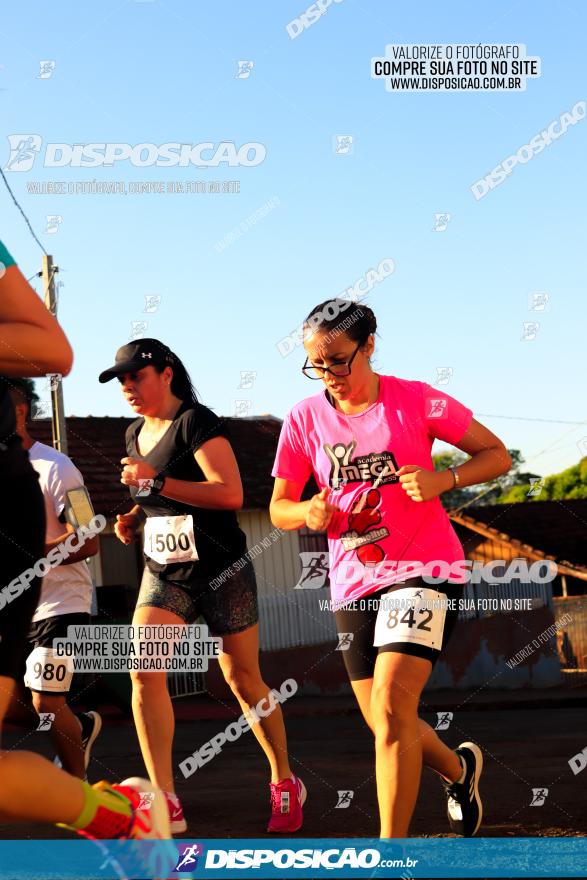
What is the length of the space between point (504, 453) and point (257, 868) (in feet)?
6.36

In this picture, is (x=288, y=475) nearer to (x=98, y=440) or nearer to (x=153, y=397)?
(x=153, y=397)

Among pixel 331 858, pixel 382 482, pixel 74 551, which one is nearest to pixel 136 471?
pixel 74 551

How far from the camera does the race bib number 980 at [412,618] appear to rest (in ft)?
15.3

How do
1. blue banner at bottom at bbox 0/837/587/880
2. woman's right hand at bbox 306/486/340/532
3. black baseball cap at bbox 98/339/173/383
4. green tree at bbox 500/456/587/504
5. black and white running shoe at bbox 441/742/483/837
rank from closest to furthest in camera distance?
blue banner at bottom at bbox 0/837/587/880 → woman's right hand at bbox 306/486/340/532 → black and white running shoe at bbox 441/742/483/837 → black baseball cap at bbox 98/339/173/383 → green tree at bbox 500/456/587/504

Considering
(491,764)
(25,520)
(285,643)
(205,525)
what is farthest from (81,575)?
(285,643)

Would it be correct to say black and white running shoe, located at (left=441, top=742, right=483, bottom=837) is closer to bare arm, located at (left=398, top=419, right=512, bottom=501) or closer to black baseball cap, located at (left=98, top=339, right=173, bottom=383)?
bare arm, located at (left=398, top=419, right=512, bottom=501)

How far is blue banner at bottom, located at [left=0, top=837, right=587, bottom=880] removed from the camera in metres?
4.45

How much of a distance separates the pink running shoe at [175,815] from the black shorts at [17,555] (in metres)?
2.16

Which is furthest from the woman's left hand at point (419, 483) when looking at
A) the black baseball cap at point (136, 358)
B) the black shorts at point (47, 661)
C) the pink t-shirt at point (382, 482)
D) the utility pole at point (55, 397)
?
the utility pole at point (55, 397)

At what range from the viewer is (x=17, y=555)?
3.17m

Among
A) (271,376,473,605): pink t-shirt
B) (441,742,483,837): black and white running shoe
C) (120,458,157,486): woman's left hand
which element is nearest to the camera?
(271,376,473,605): pink t-shirt

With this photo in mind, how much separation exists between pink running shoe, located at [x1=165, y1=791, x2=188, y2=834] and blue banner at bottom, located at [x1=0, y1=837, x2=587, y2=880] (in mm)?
106

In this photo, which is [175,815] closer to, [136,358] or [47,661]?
[47,661]

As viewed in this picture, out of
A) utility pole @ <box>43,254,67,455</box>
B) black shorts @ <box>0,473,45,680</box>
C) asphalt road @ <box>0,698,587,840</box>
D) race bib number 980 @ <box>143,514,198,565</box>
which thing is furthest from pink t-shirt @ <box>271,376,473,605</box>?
utility pole @ <box>43,254,67,455</box>
